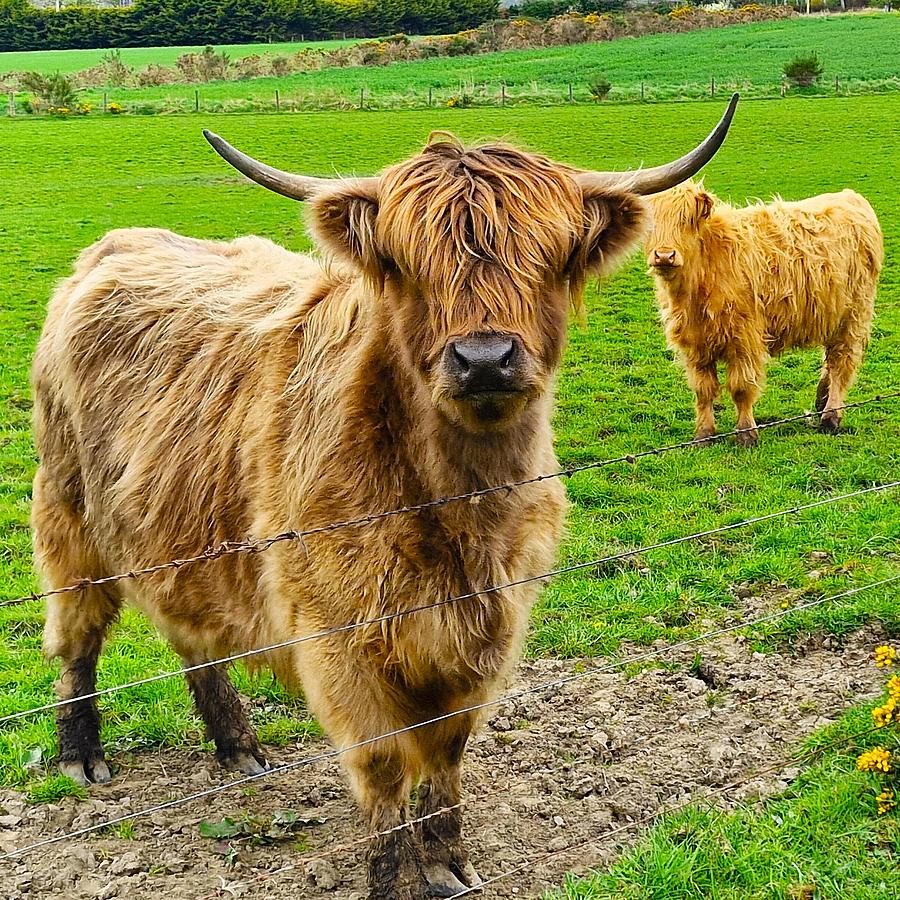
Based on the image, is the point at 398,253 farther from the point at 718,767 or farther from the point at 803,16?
the point at 803,16

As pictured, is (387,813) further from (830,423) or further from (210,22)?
(210,22)

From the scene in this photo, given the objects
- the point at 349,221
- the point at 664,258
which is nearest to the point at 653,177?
the point at 349,221

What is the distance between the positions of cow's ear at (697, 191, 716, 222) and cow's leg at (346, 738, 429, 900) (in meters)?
6.12

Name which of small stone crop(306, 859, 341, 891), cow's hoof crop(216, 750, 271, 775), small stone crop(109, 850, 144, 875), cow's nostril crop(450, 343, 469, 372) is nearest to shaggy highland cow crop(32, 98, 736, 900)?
cow's nostril crop(450, 343, 469, 372)

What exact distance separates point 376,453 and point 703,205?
5951mm

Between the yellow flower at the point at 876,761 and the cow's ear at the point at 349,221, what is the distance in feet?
7.90

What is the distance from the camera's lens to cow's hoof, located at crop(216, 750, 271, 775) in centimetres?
405

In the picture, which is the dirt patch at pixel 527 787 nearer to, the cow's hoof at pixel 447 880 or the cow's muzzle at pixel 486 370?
the cow's hoof at pixel 447 880

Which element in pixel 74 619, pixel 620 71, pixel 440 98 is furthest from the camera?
pixel 620 71

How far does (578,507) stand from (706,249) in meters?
2.69

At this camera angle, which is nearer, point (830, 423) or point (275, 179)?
point (275, 179)

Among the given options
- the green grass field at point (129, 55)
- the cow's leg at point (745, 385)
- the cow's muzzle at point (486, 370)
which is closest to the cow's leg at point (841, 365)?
the cow's leg at point (745, 385)

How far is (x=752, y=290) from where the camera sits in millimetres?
8234

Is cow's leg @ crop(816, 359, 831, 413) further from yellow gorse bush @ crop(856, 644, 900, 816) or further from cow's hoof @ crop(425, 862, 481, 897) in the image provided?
cow's hoof @ crop(425, 862, 481, 897)
